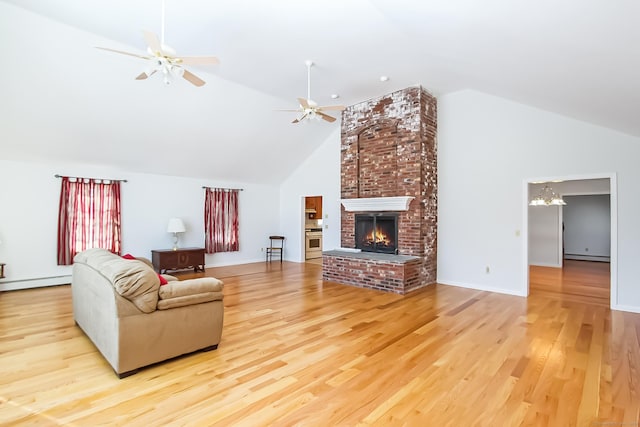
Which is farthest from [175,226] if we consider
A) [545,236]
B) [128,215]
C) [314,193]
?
[545,236]

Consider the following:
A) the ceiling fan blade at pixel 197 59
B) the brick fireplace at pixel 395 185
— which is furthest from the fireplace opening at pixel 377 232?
the ceiling fan blade at pixel 197 59

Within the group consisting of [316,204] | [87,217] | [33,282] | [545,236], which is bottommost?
[33,282]

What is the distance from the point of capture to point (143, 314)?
8.87ft

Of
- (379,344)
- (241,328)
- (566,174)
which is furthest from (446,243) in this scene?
(241,328)

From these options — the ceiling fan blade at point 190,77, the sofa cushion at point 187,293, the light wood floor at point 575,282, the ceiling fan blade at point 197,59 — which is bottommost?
the light wood floor at point 575,282

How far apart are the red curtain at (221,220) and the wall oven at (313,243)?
6.65 ft

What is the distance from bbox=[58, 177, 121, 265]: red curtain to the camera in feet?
20.1

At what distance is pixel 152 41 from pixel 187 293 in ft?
7.30

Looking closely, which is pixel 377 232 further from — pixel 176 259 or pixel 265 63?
pixel 176 259

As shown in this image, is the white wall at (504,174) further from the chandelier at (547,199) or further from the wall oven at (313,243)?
the wall oven at (313,243)

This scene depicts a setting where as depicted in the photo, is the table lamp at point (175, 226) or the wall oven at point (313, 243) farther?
the wall oven at point (313, 243)

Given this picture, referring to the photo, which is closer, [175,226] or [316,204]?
[175,226]

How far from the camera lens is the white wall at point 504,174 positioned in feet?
15.2

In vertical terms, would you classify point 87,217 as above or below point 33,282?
above
